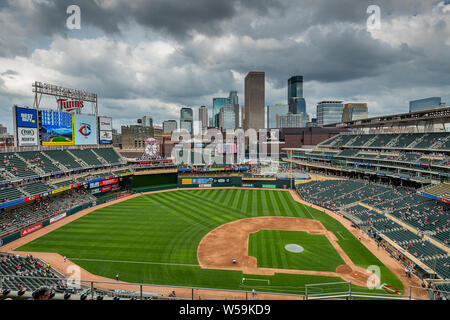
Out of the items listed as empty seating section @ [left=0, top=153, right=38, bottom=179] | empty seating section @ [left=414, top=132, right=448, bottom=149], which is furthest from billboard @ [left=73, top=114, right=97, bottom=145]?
empty seating section @ [left=414, top=132, right=448, bottom=149]

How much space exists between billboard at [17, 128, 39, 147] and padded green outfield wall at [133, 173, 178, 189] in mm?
20110

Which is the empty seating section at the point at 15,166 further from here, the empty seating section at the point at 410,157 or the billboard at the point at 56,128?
the empty seating section at the point at 410,157

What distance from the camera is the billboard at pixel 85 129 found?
50.1 meters

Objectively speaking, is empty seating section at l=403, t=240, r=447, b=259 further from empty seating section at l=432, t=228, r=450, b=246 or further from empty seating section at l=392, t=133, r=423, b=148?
empty seating section at l=392, t=133, r=423, b=148

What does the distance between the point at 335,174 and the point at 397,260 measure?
132 ft

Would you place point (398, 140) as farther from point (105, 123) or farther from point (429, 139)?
point (105, 123)

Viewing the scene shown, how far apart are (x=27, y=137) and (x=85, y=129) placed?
38.8ft

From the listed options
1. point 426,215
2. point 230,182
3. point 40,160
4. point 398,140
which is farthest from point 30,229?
point 398,140

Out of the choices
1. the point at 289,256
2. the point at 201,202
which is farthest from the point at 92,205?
the point at 289,256

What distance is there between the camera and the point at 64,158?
4809cm

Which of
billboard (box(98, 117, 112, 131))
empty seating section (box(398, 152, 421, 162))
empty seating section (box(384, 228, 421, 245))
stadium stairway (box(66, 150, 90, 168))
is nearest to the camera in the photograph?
empty seating section (box(384, 228, 421, 245))

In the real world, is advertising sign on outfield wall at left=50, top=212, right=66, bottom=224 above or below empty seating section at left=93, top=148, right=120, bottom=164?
below

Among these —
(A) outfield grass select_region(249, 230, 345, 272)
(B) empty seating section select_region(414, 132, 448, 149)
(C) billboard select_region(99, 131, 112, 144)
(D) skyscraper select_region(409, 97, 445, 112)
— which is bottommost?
(A) outfield grass select_region(249, 230, 345, 272)

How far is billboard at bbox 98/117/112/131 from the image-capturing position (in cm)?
5578
